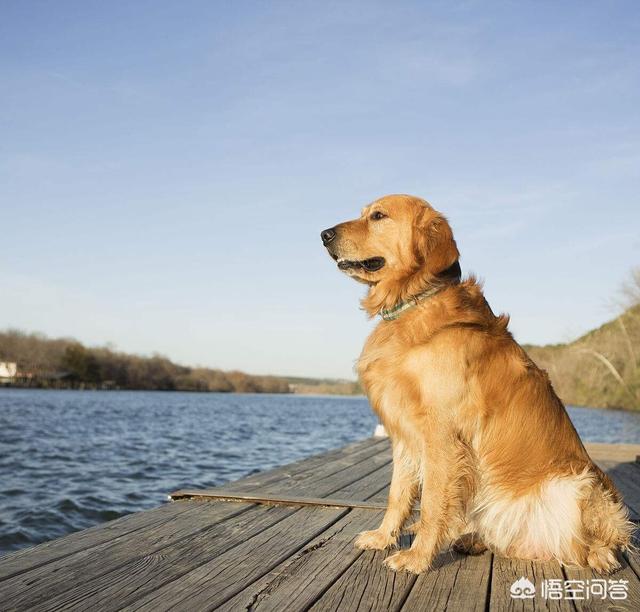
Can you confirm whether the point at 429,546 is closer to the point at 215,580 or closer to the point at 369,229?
the point at 215,580

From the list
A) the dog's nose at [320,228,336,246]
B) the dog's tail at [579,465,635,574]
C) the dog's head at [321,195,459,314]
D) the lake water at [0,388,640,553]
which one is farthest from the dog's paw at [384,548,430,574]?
the lake water at [0,388,640,553]

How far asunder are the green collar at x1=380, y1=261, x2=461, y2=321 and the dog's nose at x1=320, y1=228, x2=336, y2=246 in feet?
1.83

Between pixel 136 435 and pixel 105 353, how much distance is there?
6898 cm

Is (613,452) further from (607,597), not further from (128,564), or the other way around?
(128,564)

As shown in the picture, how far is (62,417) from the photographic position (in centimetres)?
2459

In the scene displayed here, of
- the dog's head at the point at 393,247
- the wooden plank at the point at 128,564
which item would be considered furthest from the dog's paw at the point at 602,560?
the wooden plank at the point at 128,564

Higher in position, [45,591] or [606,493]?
[606,493]

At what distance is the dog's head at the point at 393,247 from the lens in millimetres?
3338

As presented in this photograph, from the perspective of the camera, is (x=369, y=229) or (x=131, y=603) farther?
(x=369, y=229)

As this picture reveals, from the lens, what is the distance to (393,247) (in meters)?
3.52

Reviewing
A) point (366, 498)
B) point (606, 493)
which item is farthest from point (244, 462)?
point (606, 493)

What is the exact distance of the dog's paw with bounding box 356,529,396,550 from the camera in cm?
320

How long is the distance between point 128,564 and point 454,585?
4.87 ft

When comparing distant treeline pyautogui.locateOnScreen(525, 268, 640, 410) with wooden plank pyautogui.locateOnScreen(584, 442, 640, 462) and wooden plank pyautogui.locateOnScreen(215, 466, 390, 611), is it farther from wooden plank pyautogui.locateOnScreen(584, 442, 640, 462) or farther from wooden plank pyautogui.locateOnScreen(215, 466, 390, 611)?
wooden plank pyautogui.locateOnScreen(215, 466, 390, 611)
